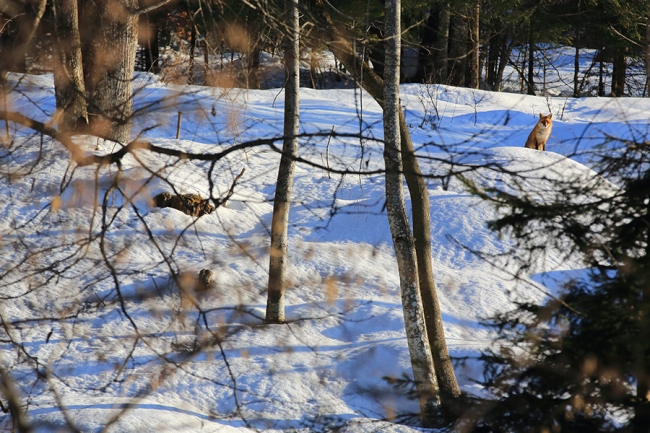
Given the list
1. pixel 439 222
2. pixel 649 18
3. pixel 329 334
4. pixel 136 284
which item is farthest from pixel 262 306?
pixel 649 18

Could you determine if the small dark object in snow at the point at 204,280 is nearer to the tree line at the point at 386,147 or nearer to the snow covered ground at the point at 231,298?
the snow covered ground at the point at 231,298

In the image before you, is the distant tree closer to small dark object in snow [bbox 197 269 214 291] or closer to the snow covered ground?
the snow covered ground

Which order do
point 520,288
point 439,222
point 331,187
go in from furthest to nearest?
point 331,187 < point 439,222 < point 520,288

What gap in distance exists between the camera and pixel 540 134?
10352mm

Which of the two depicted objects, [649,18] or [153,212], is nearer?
[153,212]

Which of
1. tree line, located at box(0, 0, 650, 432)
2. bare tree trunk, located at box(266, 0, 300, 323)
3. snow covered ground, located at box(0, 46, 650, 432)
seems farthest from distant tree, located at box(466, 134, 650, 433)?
bare tree trunk, located at box(266, 0, 300, 323)

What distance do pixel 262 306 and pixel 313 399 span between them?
1700 millimetres

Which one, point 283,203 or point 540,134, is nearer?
point 283,203

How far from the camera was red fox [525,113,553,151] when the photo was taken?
1030 centimetres

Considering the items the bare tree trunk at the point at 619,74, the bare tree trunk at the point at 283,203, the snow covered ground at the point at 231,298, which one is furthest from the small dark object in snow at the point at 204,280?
the bare tree trunk at the point at 619,74

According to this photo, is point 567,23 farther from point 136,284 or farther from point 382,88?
point 136,284

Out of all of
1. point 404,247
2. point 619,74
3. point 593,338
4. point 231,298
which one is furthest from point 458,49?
point 593,338

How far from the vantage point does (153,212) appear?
7742mm

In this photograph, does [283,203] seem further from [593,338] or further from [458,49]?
[458,49]
